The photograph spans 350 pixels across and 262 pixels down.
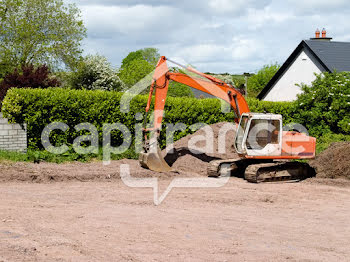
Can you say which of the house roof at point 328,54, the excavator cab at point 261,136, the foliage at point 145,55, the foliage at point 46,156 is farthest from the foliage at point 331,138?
the foliage at point 145,55

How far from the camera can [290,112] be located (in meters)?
25.5

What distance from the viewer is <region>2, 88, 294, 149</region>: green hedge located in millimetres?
16703

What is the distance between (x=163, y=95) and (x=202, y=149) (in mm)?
4120

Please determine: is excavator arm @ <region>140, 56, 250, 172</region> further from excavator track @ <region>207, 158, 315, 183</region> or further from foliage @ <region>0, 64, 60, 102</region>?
foliage @ <region>0, 64, 60, 102</region>

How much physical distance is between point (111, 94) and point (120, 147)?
2.15 m

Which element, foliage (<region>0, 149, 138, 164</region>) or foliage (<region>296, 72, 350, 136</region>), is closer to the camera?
foliage (<region>0, 149, 138, 164</region>)

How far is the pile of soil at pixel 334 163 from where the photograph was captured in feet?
51.0

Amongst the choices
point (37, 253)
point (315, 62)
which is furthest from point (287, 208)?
point (315, 62)

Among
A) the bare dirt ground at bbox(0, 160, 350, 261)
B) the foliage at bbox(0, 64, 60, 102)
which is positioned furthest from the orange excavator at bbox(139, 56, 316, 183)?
the foliage at bbox(0, 64, 60, 102)

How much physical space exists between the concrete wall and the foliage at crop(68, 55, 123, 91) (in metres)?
15.6

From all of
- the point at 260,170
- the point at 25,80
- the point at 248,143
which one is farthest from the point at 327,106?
the point at 25,80

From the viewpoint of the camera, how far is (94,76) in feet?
107

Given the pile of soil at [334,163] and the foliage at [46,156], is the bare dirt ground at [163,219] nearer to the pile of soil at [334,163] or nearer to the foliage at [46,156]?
the pile of soil at [334,163]

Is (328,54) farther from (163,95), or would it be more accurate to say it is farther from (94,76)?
(163,95)
